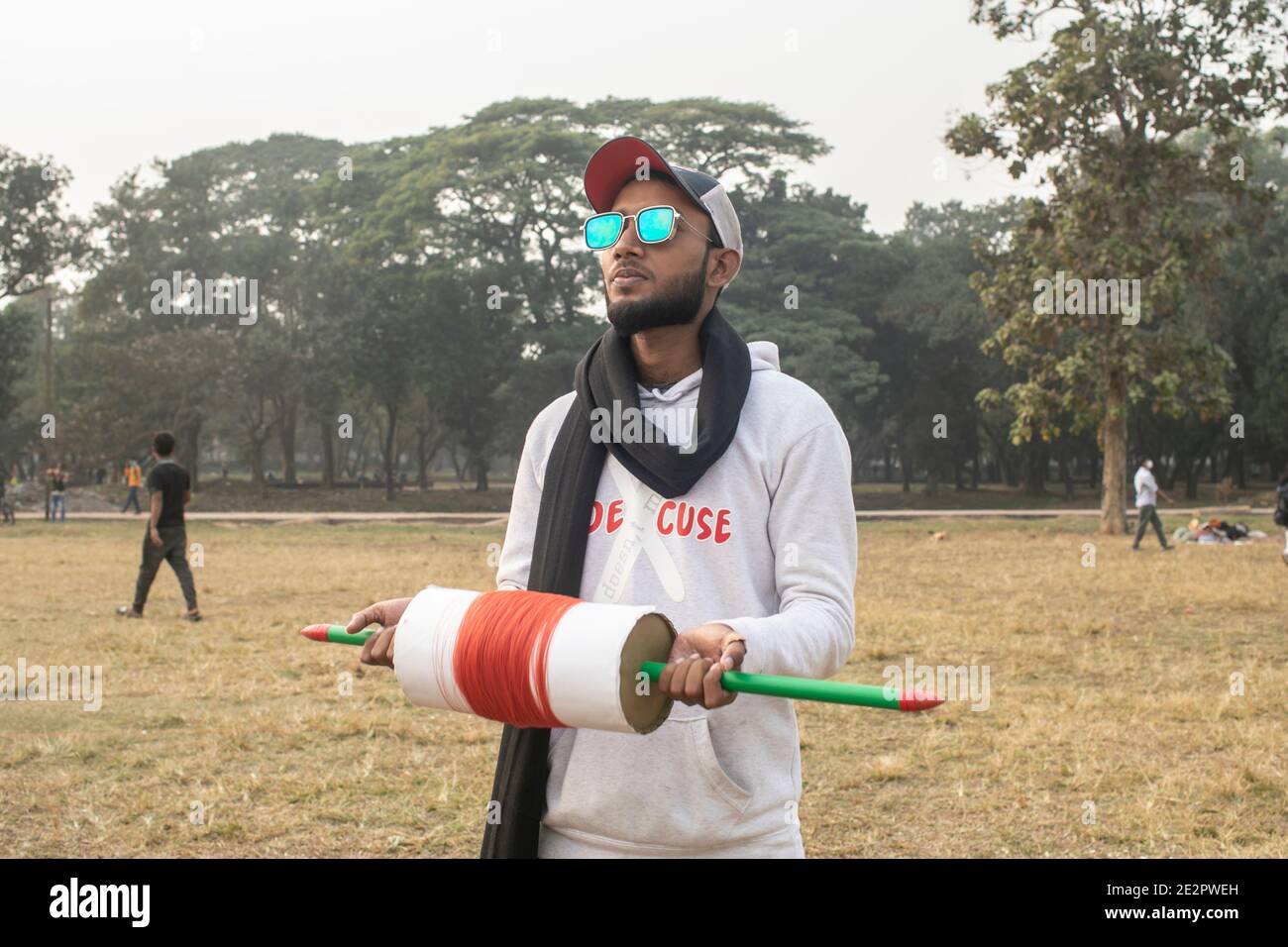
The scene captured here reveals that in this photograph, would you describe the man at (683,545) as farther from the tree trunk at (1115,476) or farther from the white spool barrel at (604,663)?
the tree trunk at (1115,476)

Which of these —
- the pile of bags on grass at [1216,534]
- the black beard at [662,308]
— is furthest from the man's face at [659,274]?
the pile of bags on grass at [1216,534]

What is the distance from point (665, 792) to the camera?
248 cm

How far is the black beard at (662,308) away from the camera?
8.82 feet

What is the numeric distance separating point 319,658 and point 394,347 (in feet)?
111

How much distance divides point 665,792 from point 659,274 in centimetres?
102

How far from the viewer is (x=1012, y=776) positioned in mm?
6863

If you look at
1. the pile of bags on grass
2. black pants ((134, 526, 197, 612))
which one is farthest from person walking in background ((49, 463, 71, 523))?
the pile of bags on grass

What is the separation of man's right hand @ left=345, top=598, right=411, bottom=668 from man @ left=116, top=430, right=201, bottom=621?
10.8 meters

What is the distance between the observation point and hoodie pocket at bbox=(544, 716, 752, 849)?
2467mm

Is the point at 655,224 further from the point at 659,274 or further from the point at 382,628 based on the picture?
the point at 382,628

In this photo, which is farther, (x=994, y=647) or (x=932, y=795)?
(x=994, y=647)

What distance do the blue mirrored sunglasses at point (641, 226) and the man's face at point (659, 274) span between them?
1cm
